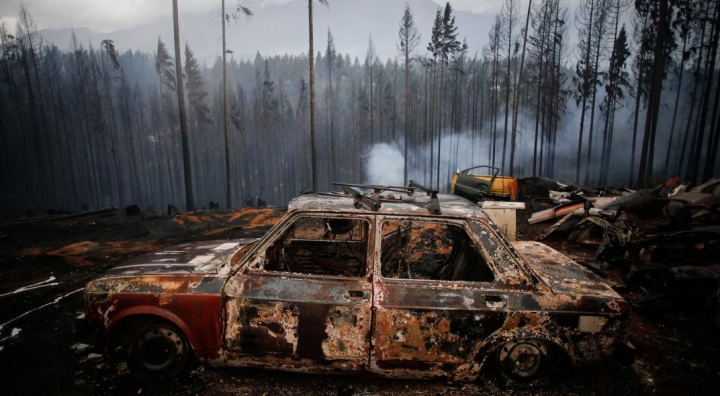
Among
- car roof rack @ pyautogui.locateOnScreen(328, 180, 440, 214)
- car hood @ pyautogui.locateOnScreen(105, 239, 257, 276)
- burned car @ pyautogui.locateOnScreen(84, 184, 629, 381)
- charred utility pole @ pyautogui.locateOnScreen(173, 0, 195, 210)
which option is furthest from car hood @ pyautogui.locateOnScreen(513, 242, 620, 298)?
charred utility pole @ pyautogui.locateOnScreen(173, 0, 195, 210)

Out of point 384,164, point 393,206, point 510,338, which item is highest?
point 393,206

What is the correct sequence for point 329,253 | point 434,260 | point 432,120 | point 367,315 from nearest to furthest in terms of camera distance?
point 367,315
point 329,253
point 434,260
point 432,120

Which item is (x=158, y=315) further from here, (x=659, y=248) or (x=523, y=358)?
(x=659, y=248)

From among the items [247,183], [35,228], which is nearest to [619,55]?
[35,228]

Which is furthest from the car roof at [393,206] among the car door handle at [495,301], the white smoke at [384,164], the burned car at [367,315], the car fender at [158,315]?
the white smoke at [384,164]

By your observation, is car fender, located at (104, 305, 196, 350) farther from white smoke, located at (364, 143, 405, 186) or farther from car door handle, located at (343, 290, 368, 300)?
white smoke, located at (364, 143, 405, 186)

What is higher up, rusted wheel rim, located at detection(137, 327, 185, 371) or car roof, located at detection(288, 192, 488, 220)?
car roof, located at detection(288, 192, 488, 220)

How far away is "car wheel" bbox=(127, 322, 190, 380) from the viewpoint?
275 cm

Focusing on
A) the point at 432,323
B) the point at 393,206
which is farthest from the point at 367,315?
the point at 393,206

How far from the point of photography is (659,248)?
5.23 metres

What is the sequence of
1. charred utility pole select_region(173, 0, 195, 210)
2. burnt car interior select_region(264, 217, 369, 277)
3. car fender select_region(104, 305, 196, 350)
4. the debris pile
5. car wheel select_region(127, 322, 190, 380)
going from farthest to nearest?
1. charred utility pole select_region(173, 0, 195, 210)
2. the debris pile
3. burnt car interior select_region(264, 217, 369, 277)
4. car wheel select_region(127, 322, 190, 380)
5. car fender select_region(104, 305, 196, 350)

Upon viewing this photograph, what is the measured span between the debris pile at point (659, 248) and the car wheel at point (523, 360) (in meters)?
1.46

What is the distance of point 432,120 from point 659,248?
111ft

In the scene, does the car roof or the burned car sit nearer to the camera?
the burned car
